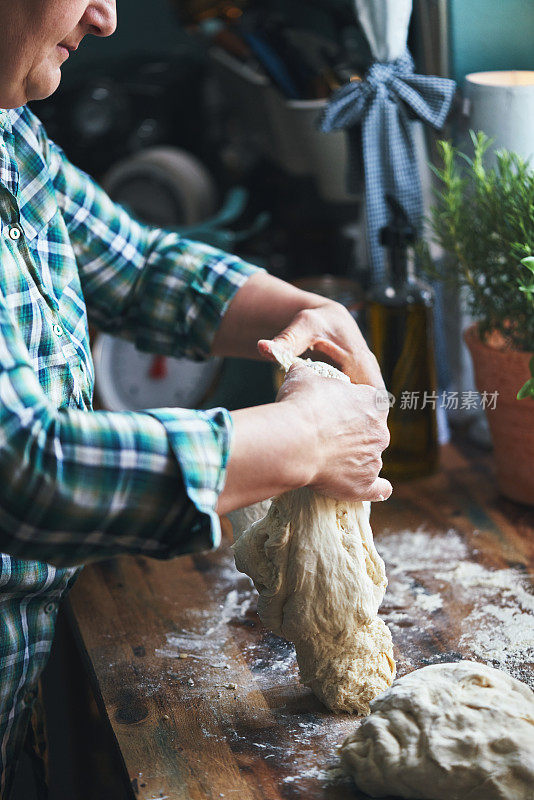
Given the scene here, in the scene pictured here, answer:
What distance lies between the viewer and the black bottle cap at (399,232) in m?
1.27

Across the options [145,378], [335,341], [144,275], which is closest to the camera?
[335,341]

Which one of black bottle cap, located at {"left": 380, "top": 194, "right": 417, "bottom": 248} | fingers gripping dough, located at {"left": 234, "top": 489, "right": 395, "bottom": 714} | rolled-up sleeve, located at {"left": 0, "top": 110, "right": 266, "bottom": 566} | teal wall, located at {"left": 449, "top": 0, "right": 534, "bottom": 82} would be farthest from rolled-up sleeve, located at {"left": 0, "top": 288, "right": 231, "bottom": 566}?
teal wall, located at {"left": 449, "top": 0, "right": 534, "bottom": 82}

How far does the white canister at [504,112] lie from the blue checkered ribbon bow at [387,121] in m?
0.04

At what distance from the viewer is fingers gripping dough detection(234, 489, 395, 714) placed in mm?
845

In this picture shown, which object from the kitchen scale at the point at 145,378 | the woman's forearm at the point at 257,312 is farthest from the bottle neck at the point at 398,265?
the kitchen scale at the point at 145,378

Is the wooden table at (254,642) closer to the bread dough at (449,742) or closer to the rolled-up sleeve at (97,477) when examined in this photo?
the bread dough at (449,742)

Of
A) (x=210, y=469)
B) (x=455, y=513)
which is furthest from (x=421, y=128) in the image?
(x=210, y=469)

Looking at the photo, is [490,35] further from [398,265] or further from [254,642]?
[254,642]

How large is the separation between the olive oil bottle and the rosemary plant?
64 mm

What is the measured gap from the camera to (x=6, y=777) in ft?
3.03

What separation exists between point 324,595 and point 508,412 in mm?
494

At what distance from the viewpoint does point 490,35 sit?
4.47ft

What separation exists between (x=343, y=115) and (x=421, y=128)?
0.20 metres

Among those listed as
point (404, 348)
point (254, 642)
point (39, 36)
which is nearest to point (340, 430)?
point (254, 642)
